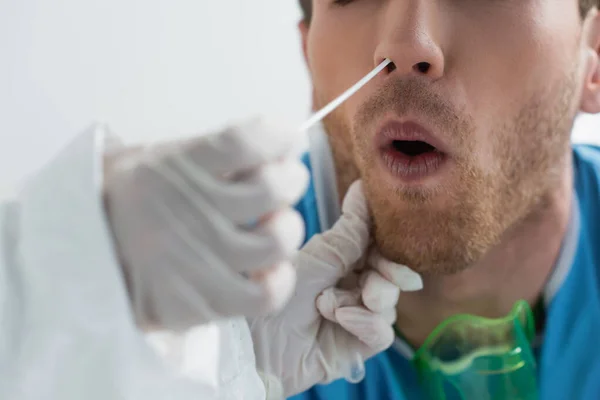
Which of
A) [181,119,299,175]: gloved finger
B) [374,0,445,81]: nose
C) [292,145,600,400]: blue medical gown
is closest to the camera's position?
[181,119,299,175]: gloved finger

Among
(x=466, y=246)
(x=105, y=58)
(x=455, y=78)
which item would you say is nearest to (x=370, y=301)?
(x=466, y=246)

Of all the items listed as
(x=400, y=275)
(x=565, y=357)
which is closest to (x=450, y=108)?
(x=400, y=275)

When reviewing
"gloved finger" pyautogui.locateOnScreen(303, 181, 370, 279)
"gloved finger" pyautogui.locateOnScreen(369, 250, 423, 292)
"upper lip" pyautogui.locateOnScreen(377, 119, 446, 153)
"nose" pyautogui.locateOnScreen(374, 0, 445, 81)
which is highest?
"nose" pyautogui.locateOnScreen(374, 0, 445, 81)

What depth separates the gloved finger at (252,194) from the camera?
1.44 ft

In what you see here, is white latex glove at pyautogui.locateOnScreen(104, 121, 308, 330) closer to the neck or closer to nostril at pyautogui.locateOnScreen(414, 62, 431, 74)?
nostril at pyautogui.locateOnScreen(414, 62, 431, 74)

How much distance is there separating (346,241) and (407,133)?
0.61ft

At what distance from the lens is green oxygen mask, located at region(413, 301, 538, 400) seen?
3.02 feet

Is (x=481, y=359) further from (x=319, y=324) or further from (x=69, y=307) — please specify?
(x=69, y=307)

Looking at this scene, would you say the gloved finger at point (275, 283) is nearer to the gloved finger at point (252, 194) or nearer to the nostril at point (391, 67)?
the gloved finger at point (252, 194)

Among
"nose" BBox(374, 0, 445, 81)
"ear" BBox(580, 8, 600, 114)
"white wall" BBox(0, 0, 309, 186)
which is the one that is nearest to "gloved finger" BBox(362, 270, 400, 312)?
"nose" BBox(374, 0, 445, 81)

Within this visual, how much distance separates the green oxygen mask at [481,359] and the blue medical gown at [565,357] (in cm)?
3

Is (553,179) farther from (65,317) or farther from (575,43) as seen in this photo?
(65,317)

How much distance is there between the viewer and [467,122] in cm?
73

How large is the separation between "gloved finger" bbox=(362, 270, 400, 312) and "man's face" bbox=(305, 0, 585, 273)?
7 centimetres
